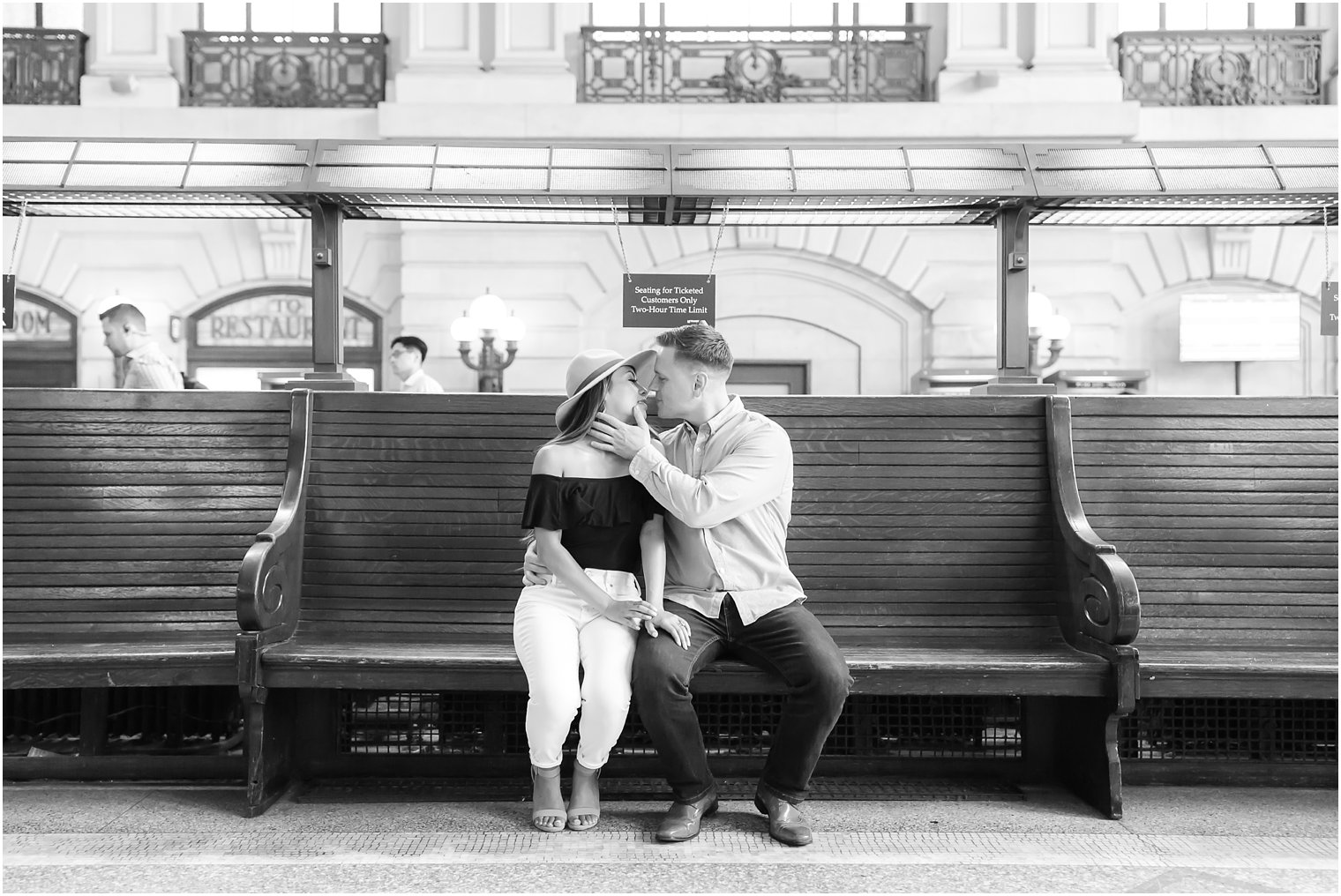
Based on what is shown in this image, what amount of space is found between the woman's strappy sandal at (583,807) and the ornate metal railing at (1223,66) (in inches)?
452

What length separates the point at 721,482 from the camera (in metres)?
3.10

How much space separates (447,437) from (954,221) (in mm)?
2414

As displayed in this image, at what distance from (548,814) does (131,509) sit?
1914mm

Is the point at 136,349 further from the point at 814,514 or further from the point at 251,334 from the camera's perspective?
the point at 251,334

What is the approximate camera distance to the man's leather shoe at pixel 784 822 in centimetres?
295

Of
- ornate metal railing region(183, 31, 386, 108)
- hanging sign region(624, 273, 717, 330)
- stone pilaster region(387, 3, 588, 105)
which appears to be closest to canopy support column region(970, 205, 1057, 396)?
hanging sign region(624, 273, 717, 330)

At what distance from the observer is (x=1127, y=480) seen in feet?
12.2

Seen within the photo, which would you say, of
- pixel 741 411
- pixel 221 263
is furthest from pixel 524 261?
pixel 741 411

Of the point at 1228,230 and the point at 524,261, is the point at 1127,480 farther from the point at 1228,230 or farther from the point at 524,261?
the point at 1228,230

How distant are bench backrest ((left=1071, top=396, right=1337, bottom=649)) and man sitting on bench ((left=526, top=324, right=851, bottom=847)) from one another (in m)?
1.28

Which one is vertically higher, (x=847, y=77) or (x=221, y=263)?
(x=847, y=77)

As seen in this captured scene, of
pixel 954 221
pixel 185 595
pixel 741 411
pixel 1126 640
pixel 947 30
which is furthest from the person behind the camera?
pixel 947 30

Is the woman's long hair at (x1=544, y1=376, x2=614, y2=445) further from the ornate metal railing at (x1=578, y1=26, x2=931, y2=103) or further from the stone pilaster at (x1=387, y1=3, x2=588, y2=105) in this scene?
the ornate metal railing at (x1=578, y1=26, x2=931, y2=103)

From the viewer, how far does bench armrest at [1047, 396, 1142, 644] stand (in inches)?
122
